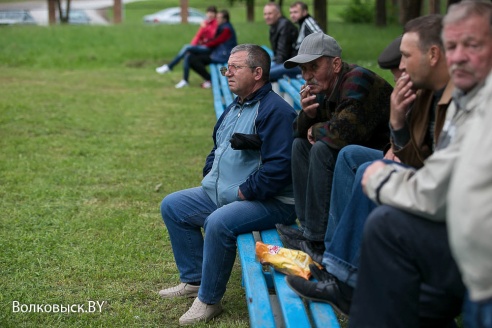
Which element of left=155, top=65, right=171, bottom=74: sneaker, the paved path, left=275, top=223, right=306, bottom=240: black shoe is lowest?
the paved path

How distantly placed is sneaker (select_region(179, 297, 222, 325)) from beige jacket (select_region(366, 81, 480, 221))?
6.54 ft

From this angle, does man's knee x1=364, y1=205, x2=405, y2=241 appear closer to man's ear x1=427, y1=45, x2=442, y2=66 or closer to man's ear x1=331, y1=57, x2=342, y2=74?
man's ear x1=427, y1=45, x2=442, y2=66

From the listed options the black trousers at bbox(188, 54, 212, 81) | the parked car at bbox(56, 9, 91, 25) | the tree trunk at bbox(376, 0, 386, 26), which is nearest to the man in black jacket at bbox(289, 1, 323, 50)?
the black trousers at bbox(188, 54, 212, 81)

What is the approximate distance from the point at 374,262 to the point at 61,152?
7.63m

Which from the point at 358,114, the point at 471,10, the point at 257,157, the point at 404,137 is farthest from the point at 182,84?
the point at 471,10

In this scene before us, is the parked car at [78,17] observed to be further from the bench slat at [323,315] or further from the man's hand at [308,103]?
the bench slat at [323,315]

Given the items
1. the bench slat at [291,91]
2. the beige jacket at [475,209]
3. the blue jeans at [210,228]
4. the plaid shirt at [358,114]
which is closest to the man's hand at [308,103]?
the plaid shirt at [358,114]

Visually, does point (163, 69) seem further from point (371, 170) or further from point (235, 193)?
point (371, 170)

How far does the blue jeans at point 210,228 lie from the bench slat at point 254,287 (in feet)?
0.33

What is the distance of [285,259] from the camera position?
421 cm

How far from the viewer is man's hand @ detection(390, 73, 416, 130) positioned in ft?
12.3

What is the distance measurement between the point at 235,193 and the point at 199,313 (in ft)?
2.42

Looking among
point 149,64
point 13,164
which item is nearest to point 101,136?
point 13,164

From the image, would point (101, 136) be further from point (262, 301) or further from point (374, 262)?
point (374, 262)
